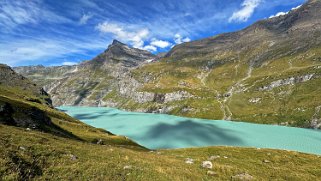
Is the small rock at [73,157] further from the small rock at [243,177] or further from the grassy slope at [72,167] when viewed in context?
the small rock at [243,177]

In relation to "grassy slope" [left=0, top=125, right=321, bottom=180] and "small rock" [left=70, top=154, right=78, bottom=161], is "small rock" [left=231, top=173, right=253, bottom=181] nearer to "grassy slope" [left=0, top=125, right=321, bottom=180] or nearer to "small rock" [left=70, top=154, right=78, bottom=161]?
"grassy slope" [left=0, top=125, right=321, bottom=180]

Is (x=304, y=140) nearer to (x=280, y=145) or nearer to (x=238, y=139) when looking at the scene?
(x=280, y=145)

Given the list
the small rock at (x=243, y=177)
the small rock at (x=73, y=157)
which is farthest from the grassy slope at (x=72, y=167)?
the small rock at (x=243, y=177)

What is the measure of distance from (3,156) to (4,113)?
2956 centimetres

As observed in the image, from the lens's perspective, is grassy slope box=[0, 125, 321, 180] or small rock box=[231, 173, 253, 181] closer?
grassy slope box=[0, 125, 321, 180]

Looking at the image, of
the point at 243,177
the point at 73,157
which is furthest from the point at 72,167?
the point at 243,177

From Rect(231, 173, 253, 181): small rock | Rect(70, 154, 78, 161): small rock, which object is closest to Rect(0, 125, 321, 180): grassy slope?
Rect(70, 154, 78, 161): small rock

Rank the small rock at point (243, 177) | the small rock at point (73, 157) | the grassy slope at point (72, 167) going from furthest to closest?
1. the small rock at point (243, 177)
2. the small rock at point (73, 157)
3. the grassy slope at point (72, 167)

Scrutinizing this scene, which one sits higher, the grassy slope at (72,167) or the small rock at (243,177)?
the grassy slope at (72,167)

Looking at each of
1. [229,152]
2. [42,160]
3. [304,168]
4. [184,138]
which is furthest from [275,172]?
[184,138]

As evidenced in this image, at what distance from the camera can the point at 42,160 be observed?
2145 cm

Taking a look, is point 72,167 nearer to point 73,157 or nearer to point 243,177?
point 73,157

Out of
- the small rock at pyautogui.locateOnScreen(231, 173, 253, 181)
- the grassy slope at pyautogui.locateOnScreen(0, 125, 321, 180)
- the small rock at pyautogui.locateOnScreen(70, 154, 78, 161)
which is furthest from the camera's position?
the small rock at pyautogui.locateOnScreen(231, 173, 253, 181)

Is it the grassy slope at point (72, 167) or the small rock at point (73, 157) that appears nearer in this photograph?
the grassy slope at point (72, 167)
